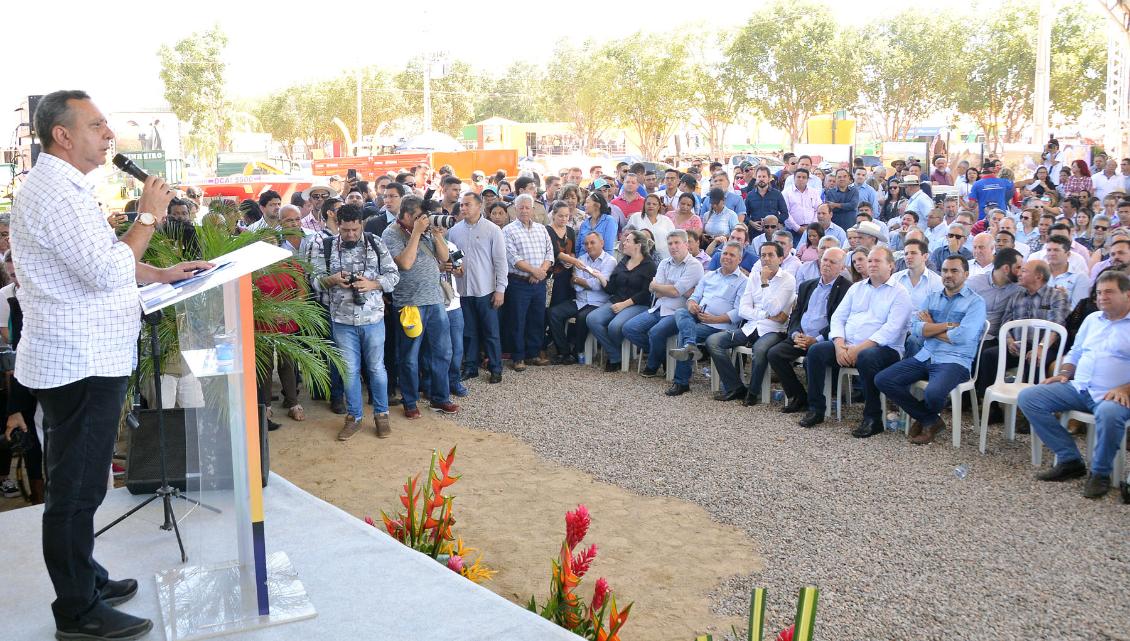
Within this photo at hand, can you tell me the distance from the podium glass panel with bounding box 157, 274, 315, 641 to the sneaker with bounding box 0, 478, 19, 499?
2661mm

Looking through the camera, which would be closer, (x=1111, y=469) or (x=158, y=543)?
(x=158, y=543)

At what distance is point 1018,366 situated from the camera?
22.6 feet

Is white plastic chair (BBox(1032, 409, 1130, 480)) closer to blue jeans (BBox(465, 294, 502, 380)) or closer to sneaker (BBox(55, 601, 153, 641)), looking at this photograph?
blue jeans (BBox(465, 294, 502, 380))

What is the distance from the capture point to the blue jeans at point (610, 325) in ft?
28.8

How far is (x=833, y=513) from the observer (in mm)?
5348

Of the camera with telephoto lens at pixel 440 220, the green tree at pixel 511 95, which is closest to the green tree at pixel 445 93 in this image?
the green tree at pixel 511 95

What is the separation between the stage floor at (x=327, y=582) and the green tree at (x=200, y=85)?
42366 millimetres

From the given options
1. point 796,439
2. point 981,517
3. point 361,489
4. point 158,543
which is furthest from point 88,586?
point 796,439

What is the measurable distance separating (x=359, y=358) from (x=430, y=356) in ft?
2.56

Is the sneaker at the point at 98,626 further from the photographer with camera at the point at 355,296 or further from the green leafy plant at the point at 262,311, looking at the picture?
the photographer with camera at the point at 355,296

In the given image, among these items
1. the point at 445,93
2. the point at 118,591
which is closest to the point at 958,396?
the point at 118,591

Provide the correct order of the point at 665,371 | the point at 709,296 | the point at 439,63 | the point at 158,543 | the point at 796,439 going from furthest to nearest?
the point at 439,63 < the point at 665,371 < the point at 709,296 < the point at 796,439 < the point at 158,543

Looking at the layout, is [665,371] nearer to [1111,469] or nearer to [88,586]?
[1111,469]

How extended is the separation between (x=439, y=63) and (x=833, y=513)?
136 feet
